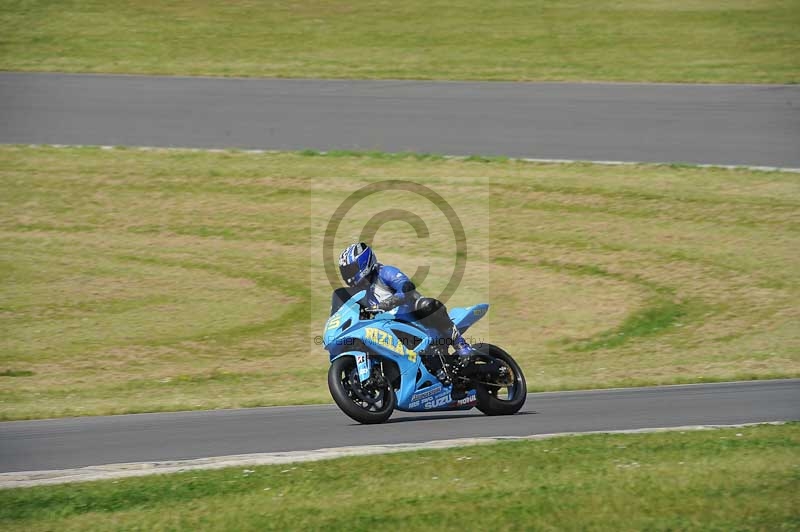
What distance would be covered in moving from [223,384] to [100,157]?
40.4 feet

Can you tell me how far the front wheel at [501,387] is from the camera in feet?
41.2

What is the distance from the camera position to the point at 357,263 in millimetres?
11852

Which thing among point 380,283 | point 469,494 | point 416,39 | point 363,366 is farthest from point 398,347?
point 416,39

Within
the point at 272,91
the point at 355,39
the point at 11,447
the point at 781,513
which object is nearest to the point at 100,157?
the point at 272,91

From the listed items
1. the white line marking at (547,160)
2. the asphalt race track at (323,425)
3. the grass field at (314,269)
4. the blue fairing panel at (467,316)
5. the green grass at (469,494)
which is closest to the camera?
the green grass at (469,494)

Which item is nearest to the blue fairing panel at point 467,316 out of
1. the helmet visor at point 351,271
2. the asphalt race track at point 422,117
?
the helmet visor at point 351,271

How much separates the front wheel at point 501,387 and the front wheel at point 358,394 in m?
1.16

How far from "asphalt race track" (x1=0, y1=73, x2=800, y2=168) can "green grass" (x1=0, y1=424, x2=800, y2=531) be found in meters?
16.6

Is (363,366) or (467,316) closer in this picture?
(363,366)

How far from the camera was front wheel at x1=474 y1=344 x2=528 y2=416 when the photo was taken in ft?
41.2

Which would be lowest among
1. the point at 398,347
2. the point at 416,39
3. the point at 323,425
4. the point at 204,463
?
the point at 204,463

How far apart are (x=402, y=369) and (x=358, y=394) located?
586 mm

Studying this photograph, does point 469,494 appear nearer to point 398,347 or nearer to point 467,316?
point 398,347

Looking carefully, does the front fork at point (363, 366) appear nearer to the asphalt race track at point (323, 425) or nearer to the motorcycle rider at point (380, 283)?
the asphalt race track at point (323, 425)
